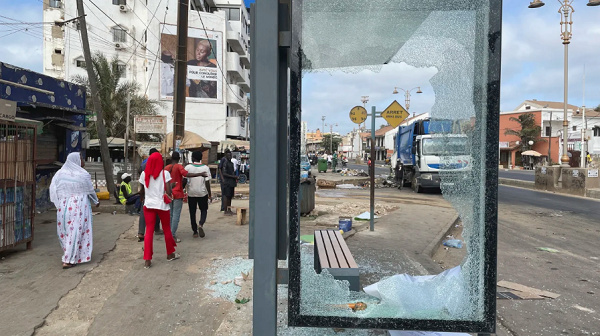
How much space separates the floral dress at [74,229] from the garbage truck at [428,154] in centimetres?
467

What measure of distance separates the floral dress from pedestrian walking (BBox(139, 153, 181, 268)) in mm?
866

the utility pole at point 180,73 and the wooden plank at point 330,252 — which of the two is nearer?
the wooden plank at point 330,252

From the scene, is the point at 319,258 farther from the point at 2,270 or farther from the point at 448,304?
the point at 2,270

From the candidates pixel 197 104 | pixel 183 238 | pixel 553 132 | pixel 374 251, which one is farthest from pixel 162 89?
pixel 553 132

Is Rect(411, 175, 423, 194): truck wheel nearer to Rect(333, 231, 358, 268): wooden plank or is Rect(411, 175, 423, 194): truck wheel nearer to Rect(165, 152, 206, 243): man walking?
Rect(165, 152, 206, 243): man walking

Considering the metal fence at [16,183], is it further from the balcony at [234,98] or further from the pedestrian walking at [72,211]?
the balcony at [234,98]

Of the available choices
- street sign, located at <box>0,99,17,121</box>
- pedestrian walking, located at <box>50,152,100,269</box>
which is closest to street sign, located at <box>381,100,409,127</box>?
pedestrian walking, located at <box>50,152,100,269</box>

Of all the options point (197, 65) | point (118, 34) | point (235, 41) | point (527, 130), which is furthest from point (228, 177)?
point (527, 130)

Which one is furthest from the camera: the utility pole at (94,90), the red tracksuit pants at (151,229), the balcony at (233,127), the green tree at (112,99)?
the balcony at (233,127)

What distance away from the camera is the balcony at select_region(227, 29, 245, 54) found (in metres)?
36.3

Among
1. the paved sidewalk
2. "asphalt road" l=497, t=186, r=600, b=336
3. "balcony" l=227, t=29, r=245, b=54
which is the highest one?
"balcony" l=227, t=29, r=245, b=54

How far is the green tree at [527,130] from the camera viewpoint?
1887 inches

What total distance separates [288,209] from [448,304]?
104 cm

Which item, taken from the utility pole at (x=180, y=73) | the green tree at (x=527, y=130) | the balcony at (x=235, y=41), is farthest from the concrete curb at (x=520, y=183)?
the green tree at (x=527, y=130)
